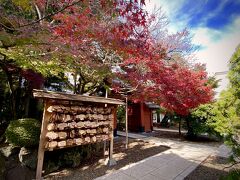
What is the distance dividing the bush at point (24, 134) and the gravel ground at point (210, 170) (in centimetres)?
508

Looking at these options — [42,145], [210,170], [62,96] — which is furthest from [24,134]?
[210,170]

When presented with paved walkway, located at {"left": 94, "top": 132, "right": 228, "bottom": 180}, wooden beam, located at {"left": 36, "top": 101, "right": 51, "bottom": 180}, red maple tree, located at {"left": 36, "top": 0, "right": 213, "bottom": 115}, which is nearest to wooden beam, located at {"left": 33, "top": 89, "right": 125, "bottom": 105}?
wooden beam, located at {"left": 36, "top": 101, "right": 51, "bottom": 180}

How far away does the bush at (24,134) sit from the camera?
16.8ft

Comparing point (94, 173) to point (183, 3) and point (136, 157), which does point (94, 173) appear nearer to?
point (136, 157)

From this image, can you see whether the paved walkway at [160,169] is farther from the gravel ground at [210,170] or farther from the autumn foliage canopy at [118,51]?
the autumn foliage canopy at [118,51]

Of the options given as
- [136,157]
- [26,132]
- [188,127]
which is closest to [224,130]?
[136,157]

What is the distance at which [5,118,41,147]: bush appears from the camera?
16.8 feet

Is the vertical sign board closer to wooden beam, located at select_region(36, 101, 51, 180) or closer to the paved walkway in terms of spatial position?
wooden beam, located at select_region(36, 101, 51, 180)

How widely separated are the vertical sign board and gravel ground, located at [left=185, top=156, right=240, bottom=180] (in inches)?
108

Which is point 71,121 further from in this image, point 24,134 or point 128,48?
point 128,48

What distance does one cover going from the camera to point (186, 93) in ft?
25.8

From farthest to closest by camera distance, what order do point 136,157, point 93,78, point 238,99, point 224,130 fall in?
point 93,78 → point 136,157 → point 224,130 → point 238,99

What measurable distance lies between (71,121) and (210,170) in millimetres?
4862

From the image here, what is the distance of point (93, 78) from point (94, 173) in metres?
4.31
